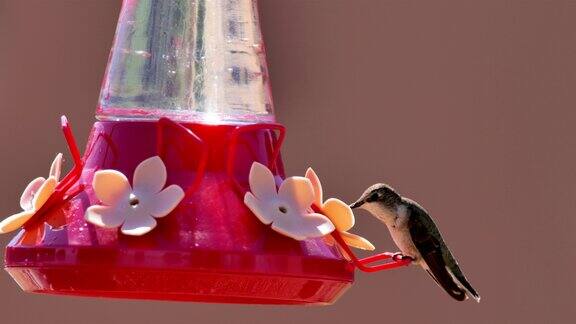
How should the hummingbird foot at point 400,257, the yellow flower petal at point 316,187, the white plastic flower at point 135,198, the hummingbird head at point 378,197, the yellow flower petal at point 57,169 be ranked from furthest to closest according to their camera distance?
the hummingbird head at point 378,197
the hummingbird foot at point 400,257
the yellow flower petal at point 316,187
the yellow flower petal at point 57,169
the white plastic flower at point 135,198

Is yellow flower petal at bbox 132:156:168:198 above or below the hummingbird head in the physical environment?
above

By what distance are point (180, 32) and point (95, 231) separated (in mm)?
612

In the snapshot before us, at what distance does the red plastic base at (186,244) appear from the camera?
2574mm

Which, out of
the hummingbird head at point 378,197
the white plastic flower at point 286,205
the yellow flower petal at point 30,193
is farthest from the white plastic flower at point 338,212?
the yellow flower petal at point 30,193

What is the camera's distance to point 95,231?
262cm

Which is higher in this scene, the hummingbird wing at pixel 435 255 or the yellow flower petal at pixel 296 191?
the yellow flower petal at pixel 296 191

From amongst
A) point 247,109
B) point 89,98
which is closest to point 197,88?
point 247,109

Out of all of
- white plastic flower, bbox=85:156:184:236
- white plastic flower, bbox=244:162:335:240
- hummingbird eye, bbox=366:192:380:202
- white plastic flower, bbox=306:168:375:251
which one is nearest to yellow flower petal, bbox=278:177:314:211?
white plastic flower, bbox=244:162:335:240

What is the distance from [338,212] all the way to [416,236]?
0.52 m

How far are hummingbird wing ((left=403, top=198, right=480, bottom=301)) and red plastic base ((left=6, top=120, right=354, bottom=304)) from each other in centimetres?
51

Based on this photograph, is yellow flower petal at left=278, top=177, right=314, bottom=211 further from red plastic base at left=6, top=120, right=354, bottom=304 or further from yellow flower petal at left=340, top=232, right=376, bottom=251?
yellow flower petal at left=340, top=232, right=376, bottom=251

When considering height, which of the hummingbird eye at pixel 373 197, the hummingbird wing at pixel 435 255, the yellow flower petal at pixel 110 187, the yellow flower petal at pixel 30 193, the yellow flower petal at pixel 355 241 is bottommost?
the hummingbird wing at pixel 435 255

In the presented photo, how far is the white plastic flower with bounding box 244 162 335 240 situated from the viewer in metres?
2.70

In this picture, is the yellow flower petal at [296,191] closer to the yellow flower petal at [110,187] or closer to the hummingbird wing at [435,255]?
the yellow flower petal at [110,187]
